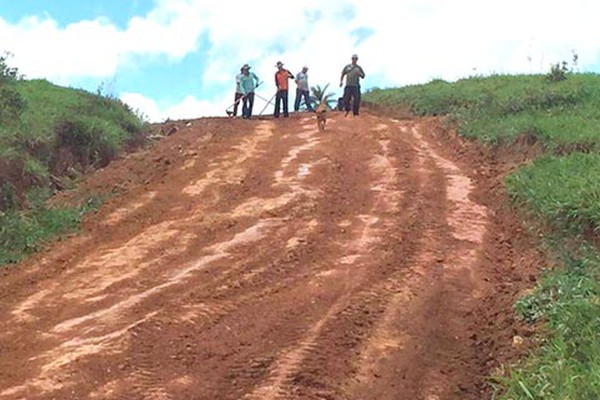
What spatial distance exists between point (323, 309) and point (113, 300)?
1.83 meters

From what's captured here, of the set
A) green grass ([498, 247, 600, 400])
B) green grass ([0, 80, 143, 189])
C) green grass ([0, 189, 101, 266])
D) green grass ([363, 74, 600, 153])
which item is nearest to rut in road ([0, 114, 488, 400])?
green grass ([0, 189, 101, 266])

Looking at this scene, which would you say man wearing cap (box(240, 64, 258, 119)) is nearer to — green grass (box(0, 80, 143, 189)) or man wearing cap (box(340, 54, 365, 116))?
man wearing cap (box(340, 54, 365, 116))

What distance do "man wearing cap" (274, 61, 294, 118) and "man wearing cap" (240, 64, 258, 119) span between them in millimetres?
677

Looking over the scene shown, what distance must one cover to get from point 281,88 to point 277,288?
13.6m

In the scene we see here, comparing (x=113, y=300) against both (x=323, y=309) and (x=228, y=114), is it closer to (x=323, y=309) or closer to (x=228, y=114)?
(x=323, y=309)

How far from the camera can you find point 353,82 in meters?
19.2


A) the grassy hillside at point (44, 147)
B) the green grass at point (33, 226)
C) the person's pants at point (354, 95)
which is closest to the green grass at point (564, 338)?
the green grass at point (33, 226)

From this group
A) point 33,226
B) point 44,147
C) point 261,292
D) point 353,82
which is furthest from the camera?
point 353,82

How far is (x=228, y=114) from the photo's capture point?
823 inches

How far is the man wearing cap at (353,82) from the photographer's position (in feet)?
62.5

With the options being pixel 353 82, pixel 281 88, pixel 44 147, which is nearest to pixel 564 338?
pixel 44 147

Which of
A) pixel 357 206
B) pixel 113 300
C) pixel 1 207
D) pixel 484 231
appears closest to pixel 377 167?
pixel 357 206

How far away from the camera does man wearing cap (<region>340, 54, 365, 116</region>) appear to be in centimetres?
1906

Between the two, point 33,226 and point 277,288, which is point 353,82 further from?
point 277,288
